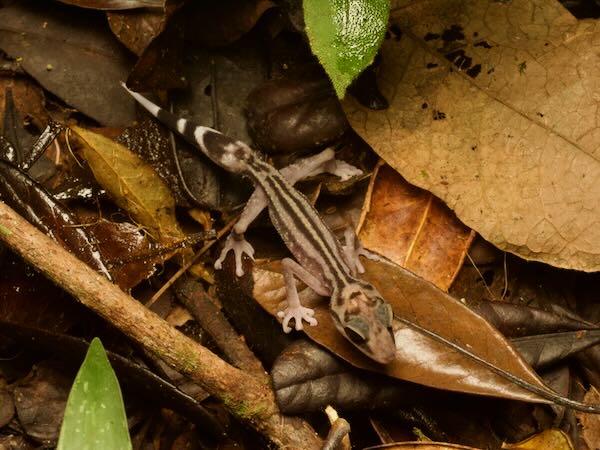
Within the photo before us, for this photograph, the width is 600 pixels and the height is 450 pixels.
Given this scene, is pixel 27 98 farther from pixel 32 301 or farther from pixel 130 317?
pixel 130 317

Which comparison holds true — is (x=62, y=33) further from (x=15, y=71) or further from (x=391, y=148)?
(x=391, y=148)

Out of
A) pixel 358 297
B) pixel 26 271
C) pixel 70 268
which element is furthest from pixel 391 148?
pixel 26 271

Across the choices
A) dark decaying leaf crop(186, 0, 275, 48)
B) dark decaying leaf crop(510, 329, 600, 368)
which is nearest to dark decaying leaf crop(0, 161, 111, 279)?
dark decaying leaf crop(186, 0, 275, 48)

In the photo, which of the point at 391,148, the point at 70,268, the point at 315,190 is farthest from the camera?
the point at 315,190

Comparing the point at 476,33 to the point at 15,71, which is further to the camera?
the point at 15,71

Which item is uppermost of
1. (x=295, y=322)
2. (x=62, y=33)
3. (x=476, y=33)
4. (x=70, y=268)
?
(x=476, y=33)

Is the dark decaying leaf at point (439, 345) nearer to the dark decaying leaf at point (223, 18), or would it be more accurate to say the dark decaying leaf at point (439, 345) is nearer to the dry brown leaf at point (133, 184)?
the dry brown leaf at point (133, 184)
